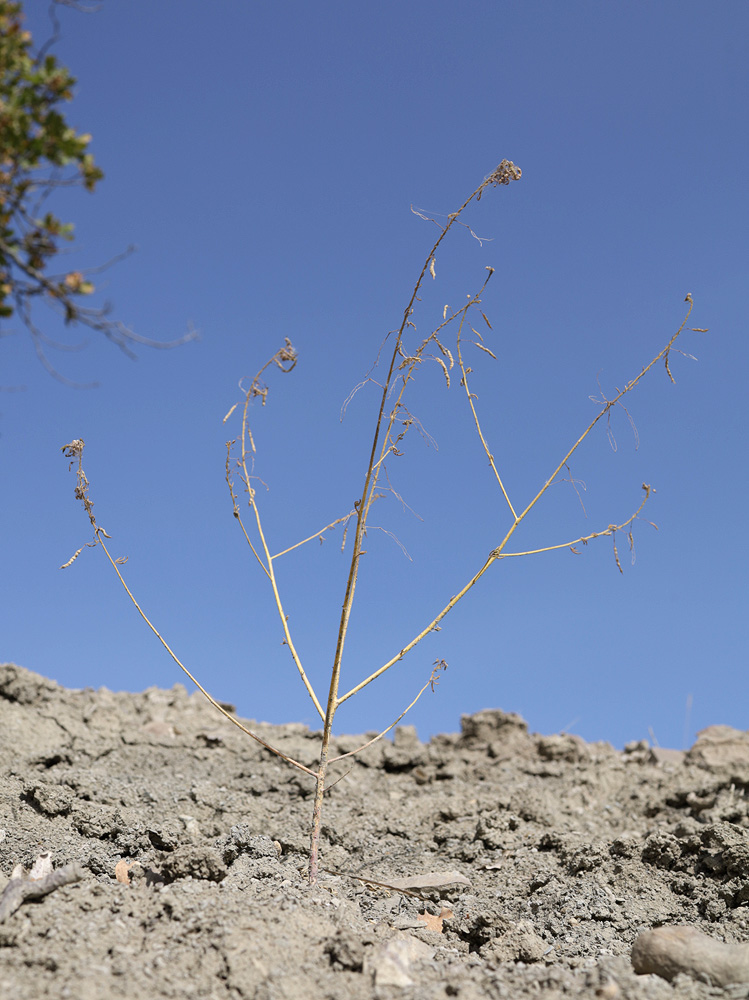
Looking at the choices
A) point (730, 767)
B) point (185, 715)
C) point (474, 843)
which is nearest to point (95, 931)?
point (474, 843)

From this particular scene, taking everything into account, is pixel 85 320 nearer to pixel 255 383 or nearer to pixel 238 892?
pixel 255 383

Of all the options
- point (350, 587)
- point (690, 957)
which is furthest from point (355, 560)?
point (690, 957)

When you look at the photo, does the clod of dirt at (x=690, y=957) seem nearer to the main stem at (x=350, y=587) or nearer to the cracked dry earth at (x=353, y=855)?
the cracked dry earth at (x=353, y=855)

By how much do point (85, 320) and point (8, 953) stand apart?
257cm

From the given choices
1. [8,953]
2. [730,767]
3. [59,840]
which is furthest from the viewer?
[730,767]

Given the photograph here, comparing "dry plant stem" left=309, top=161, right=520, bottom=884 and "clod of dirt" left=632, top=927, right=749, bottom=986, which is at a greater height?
"dry plant stem" left=309, top=161, right=520, bottom=884

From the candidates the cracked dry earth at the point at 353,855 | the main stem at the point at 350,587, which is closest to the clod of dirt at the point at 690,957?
the cracked dry earth at the point at 353,855

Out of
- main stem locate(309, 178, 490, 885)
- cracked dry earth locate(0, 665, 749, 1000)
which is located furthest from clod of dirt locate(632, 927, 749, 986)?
main stem locate(309, 178, 490, 885)

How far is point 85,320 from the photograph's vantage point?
3170 mm

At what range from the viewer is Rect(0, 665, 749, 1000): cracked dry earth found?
3025 mm

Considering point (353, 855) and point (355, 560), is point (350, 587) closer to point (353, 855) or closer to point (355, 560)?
point (355, 560)

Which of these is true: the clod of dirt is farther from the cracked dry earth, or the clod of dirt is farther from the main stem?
the main stem

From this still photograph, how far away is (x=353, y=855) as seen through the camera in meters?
5.58

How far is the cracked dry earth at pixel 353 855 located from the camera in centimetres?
303
